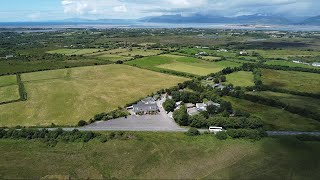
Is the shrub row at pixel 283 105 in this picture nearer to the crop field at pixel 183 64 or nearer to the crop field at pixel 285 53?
the crop field at pixel 183 64

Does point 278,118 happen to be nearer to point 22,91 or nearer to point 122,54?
point 22,91

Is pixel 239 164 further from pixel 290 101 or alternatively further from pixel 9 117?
pixel 9 117

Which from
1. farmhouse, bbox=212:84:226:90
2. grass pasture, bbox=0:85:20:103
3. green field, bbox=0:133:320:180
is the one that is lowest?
green field, bbox=0:133:320:180

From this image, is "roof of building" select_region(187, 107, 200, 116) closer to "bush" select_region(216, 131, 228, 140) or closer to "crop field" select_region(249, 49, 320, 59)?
"bush" select_region(216, 131, 228, 140)

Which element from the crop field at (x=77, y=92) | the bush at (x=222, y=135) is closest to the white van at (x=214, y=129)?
the bush at (x=222, y=135)

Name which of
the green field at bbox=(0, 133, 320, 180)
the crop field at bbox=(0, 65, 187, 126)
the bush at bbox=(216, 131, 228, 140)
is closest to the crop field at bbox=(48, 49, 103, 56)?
the crop field at bbox=(0, 65, 187, 126)
